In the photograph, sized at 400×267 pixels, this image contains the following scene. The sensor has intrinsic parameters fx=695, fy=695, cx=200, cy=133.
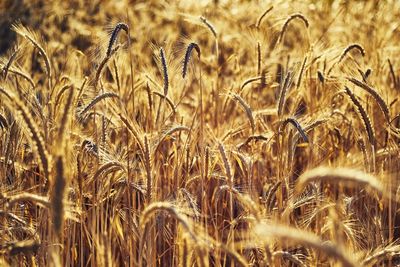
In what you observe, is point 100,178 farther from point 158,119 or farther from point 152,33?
point 152,33

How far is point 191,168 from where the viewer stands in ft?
13.2

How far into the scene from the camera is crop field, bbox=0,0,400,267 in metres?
2.18

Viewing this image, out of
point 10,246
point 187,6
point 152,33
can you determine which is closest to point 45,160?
point 10,246

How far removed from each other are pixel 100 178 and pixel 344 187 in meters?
1.55

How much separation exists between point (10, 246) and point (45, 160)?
1.02 feet

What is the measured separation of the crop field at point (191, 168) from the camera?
2178mm

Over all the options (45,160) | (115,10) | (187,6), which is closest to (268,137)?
(45,160)

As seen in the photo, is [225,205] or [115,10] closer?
[225,205]

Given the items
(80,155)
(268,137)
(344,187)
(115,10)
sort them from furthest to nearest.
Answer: (115,10) → (344,187) → (268,137) → (80,155)

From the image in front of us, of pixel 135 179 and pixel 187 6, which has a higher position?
pixel 187 6

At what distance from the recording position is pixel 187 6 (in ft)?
28.4

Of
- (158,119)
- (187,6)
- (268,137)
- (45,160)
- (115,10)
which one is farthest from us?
(115,10)

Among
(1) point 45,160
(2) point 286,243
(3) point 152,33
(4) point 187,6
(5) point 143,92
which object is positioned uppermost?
(4) point 187,6

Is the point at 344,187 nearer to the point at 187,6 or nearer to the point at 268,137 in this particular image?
the point at 268,137
